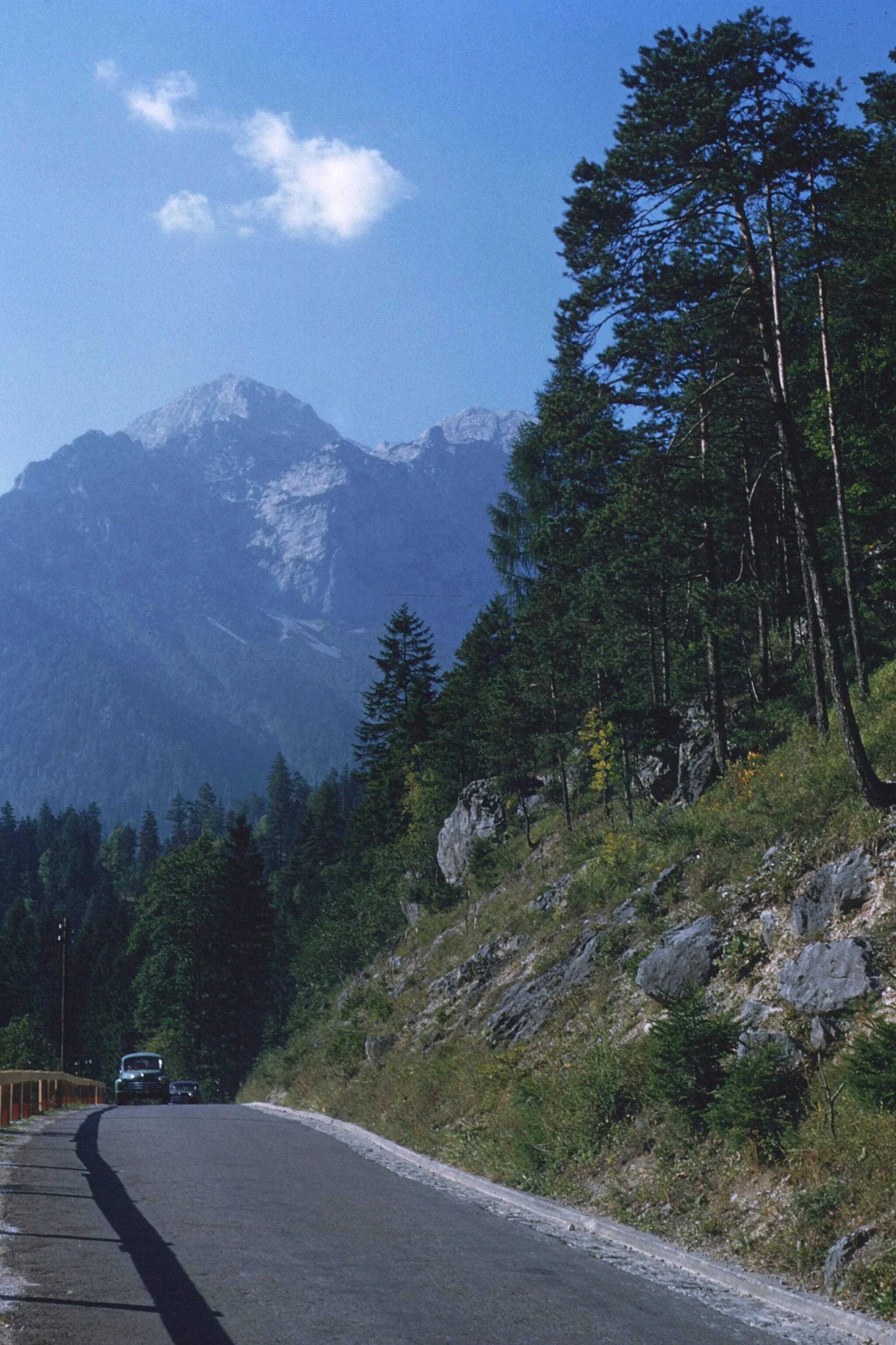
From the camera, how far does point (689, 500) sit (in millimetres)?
25562

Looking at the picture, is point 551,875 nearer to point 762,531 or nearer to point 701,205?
point 762,531

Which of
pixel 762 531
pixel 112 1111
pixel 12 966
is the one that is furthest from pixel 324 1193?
pixel 12 966

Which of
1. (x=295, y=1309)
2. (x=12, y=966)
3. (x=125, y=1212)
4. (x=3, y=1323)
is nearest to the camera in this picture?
(x=3, y=1323)

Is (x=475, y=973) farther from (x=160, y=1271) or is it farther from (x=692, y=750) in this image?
(x=160, y=1271)

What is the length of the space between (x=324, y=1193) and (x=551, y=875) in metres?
19.8

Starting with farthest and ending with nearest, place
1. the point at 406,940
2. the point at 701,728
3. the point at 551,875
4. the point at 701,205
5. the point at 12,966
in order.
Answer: the point at 12,966, the point at 406,940, the point at 551,875, the point at 701,728, the point at 701,205

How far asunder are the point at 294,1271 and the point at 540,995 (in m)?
13.0

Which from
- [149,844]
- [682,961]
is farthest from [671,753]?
[149,844]

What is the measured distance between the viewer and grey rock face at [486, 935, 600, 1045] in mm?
19578

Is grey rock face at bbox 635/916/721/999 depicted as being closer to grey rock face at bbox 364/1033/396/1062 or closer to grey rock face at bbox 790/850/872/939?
grey rock face at bbox 790/850/872/939

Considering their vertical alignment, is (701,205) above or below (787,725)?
above

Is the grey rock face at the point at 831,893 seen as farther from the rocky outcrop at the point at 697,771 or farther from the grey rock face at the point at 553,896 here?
the grey rock face at the point at 553,896

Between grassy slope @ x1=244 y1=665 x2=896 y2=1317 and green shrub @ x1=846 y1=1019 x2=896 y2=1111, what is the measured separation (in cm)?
16

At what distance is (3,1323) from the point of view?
6.19 metres
